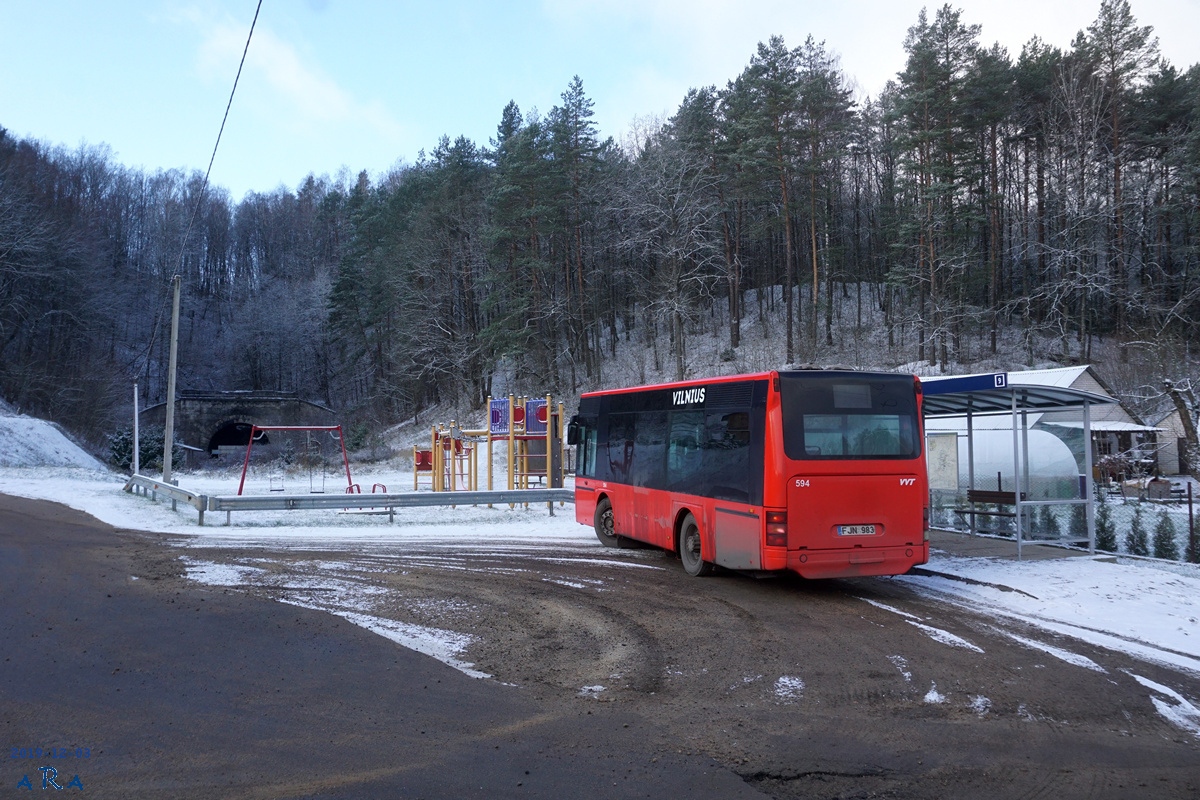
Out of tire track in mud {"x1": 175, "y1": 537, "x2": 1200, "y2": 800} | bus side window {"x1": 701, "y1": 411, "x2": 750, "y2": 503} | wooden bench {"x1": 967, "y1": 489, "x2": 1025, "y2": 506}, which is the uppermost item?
bus side window {"x1": 701, "y1": 411, "x2": 750, "y2": 503}

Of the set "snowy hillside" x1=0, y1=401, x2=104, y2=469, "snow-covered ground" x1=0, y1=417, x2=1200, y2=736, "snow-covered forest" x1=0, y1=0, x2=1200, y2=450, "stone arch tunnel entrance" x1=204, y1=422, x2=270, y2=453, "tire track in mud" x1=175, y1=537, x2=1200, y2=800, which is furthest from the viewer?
"stone arch tunnel entrance" x1=204, y1=422, x2=270, y2=453

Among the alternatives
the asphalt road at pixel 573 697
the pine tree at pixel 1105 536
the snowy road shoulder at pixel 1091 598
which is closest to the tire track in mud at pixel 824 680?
the asphalt road at pixel 573 697

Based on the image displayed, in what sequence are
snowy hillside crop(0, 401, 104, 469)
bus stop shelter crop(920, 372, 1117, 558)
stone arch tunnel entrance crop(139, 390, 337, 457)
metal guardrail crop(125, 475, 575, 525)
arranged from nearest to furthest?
bus stop shelter crop(920, 372, 1117, 558)
metal guardrail crop(125, 475, 575, 525)
snowy hillside crop(0, 401, 104, 469)
stone arch tunnel entrance crop(139, 390, 337, 457)

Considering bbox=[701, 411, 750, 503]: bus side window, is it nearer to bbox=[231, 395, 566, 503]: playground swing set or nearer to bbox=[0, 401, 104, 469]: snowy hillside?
bbox=[231, 395, 566, 503]: playground swing set

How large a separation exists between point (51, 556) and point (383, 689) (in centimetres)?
1002

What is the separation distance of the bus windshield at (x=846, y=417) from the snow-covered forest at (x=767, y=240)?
22.8m

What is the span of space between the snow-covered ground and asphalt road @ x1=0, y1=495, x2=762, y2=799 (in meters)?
0.97

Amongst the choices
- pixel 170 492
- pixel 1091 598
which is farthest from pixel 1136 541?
pixel 170 492

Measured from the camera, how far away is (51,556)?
45.2ft

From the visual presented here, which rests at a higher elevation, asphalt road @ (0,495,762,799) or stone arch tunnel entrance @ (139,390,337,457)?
stone arch tunnel entrance @ (139,390,337,457)

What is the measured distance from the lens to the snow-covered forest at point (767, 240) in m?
42.0

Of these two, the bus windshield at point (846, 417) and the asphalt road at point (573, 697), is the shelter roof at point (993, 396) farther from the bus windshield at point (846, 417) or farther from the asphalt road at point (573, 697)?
the asphalt road at point (573, 697)

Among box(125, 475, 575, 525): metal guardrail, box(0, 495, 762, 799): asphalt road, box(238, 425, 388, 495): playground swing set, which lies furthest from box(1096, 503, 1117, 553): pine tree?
box(238, 425, 388, 495): playground swing set

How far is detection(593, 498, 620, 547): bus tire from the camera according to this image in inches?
629
